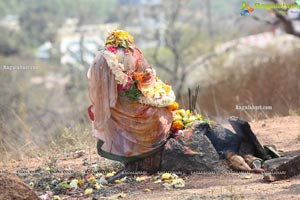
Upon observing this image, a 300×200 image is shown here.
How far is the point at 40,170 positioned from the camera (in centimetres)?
891

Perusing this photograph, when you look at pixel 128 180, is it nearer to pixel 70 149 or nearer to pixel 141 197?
pixel 141 197

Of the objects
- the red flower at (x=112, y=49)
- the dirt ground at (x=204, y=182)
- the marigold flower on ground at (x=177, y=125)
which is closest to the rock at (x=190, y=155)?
the dirt ground at (x=204, y=182)

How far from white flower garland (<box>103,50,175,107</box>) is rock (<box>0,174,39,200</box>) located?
79.4 inches

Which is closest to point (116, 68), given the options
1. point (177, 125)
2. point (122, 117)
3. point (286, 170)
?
point (122, 117)

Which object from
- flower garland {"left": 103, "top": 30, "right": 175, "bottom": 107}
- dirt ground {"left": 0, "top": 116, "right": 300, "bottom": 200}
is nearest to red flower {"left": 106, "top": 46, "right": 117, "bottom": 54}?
flower garland {"left": 103, "top": 30, "right": 175, "bottom": 107}

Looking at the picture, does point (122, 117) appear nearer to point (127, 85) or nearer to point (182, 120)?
point (127, 85)

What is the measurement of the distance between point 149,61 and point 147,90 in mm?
13650

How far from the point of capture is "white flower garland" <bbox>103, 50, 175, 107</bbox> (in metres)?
7.89

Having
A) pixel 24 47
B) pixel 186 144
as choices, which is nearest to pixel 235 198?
pixel 186 144

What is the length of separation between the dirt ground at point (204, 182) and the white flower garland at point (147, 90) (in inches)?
34.3

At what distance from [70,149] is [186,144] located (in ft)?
9.09

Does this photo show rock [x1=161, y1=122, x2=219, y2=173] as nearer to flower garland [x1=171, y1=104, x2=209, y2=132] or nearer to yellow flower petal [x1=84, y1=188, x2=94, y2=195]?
flower garland [x1=171, y1=104, x2=209, y2=132]

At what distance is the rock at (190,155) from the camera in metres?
7.97

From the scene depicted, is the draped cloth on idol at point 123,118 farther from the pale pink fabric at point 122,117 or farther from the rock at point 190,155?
the rock at point 190,155
